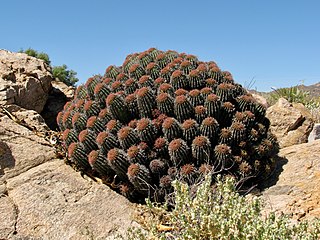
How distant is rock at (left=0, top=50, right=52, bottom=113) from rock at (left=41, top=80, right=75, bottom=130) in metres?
0.29

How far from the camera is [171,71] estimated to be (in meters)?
5.51

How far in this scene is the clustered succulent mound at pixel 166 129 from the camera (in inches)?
190

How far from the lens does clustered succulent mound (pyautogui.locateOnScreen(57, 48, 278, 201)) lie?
4.83 meters

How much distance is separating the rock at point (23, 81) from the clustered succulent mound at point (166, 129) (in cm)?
151

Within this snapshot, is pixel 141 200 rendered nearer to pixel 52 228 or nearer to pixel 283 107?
pixel 52 228

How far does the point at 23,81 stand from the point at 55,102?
981 millimetres

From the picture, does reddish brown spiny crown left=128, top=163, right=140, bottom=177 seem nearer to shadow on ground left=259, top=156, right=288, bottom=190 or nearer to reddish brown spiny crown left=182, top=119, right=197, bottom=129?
reddish brown spiny crown left=182, top=119, right=197, bottom=129

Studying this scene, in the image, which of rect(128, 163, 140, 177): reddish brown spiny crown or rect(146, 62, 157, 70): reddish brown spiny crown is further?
rect(146, 62, 157, 70): reddish brown spiny crown

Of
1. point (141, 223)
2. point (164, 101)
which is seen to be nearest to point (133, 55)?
point (164, 101)

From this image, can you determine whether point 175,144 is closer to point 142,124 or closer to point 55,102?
point 142,124

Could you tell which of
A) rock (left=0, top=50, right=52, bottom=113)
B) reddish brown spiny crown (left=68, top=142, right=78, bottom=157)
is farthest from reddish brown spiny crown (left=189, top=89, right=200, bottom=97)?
rock (left=0, top=50, right=52, bottom=113)

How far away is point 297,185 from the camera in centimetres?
485

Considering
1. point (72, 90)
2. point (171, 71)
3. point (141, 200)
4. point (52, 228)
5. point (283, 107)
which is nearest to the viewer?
point (52, 228)

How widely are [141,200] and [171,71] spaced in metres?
1.75
